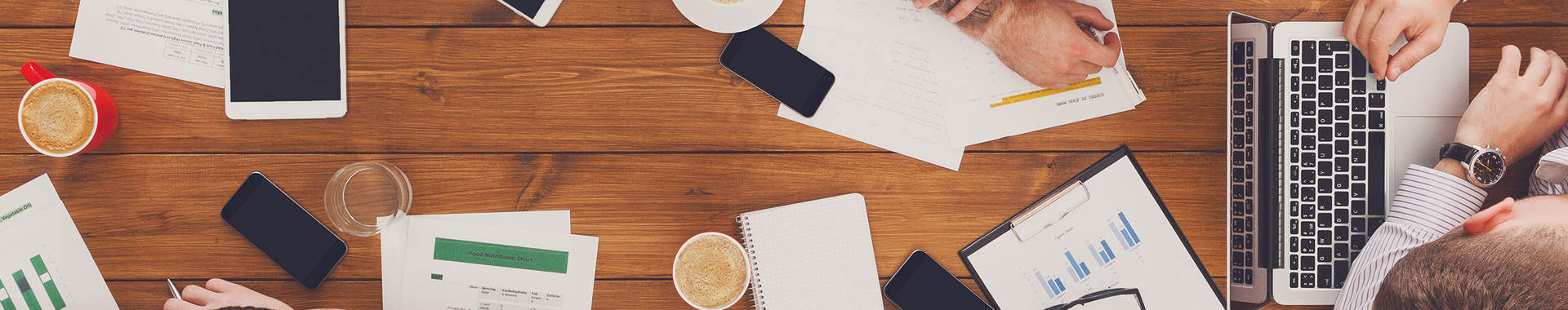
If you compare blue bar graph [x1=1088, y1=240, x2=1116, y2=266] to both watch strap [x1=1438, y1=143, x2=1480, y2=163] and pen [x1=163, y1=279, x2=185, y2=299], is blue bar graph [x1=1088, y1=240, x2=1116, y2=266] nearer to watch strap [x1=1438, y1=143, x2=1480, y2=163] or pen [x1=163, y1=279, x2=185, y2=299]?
watch strap [x1=1438, y1=143, x2=1480, y2=163]

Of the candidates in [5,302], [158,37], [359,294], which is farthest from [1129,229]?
[5,302]

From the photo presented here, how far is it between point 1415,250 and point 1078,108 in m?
0.42

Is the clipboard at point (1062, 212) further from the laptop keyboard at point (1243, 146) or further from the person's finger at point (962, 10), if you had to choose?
the person's finger at point (962, 10)

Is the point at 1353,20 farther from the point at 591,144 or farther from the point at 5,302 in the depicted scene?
the point at 5,302

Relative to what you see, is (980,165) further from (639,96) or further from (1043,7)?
(639,96)

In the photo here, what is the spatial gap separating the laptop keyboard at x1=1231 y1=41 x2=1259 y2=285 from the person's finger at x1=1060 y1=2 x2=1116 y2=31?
0.60 feet

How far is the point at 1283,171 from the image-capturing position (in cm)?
109

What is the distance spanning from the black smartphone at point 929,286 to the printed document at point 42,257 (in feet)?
3.76

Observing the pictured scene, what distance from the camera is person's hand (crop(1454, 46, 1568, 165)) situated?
1.08m

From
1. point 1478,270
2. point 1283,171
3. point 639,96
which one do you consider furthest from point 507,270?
point 1478,270

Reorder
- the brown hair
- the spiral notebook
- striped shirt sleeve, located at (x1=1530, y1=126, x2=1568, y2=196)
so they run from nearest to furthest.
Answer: the brown hair
striped shirt sleeve, located at (x1=1530, y1=126, x2=1568, y2=196)
the spiral notebook

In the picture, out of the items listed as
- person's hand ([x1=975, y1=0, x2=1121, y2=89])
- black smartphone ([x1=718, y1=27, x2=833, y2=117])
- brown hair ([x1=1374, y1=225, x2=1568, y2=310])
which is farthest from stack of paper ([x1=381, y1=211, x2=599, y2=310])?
brown hair ([x1=1374, y1=225, x2=1568, y2=310])

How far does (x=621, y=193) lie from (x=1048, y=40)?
0.64m

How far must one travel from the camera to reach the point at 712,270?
1.13 m
